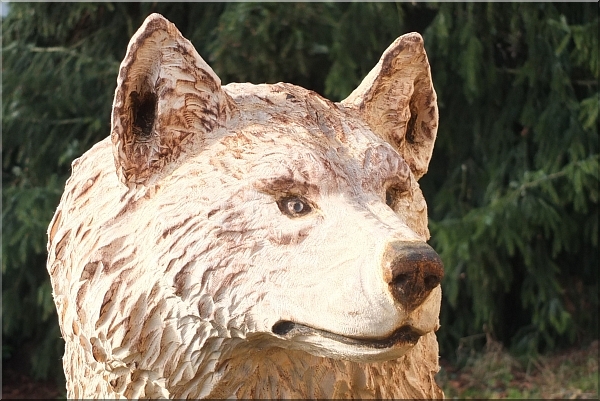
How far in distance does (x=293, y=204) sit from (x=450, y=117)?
334 centimetres

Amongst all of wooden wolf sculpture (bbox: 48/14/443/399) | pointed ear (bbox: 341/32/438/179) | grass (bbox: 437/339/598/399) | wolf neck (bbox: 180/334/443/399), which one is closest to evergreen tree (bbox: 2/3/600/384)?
grass (bbox: 437/339/598/399)

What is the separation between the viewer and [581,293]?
5.13 metres

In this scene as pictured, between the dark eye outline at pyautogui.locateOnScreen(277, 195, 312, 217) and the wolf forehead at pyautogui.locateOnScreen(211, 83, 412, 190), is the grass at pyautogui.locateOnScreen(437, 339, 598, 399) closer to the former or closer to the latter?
the wolf forehead at pyautogui.locateOnScreen(211, 83, 412, 190)

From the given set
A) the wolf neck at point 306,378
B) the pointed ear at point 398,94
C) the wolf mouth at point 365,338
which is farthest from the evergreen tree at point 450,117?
the wolf mouth at point 365,338

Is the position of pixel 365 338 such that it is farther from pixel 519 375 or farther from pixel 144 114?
pixel 519 375

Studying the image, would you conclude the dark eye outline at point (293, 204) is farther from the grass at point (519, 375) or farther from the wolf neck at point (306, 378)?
the grass at point (519, 375)

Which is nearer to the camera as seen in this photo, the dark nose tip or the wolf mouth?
the dark nose tip

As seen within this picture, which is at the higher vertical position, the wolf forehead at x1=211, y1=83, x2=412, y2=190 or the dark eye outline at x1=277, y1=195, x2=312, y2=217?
the wolf forehead at x1=211, y1=83, x2=412, y2=190

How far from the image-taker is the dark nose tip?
146 centimetres

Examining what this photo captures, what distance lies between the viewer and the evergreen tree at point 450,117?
449cm

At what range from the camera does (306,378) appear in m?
1.93

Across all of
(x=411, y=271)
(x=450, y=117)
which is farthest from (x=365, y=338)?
(x=450, y=117)

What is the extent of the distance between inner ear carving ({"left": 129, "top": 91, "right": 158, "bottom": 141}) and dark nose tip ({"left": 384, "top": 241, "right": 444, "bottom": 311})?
2.11 ft

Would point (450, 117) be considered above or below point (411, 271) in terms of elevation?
below
